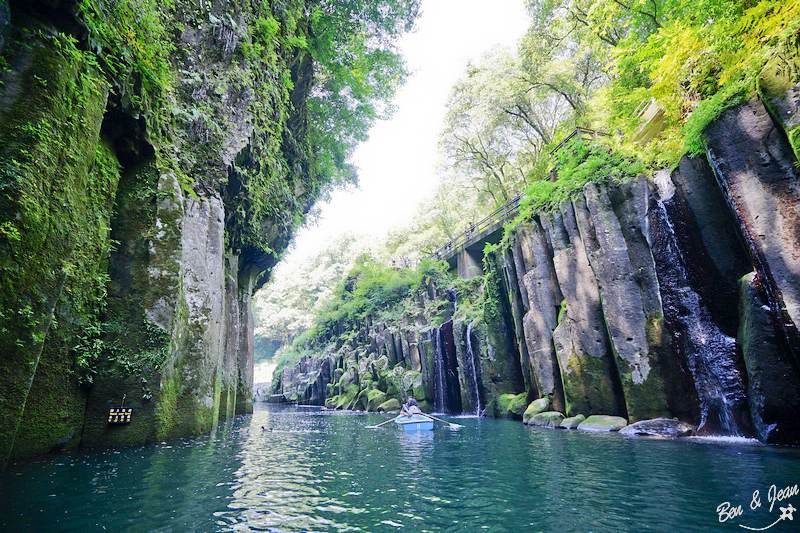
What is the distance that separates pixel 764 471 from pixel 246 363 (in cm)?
1999

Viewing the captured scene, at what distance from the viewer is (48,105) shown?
5.93 meters

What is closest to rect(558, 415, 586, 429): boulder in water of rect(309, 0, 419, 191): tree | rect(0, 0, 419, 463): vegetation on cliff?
rect(0, 0, 419, 463): vegetation on cliff

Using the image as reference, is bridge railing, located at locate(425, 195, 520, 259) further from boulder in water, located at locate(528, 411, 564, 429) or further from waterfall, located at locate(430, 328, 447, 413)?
boulder in water, located at locate(528, 411, 564, 429)

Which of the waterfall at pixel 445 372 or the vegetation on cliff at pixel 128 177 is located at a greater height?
the vegetation on cliff at pixel 128 177

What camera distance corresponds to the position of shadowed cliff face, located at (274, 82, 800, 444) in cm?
773

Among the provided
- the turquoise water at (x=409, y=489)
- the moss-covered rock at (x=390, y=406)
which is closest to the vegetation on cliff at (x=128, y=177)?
the turquoise water at (x=409, y=489)

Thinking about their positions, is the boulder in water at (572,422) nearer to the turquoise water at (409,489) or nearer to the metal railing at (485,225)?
the turquoise water at (409,489)

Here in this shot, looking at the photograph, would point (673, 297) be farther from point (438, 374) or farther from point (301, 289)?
point (301, 289)

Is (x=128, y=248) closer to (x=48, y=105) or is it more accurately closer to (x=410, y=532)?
(x=48, y=105)

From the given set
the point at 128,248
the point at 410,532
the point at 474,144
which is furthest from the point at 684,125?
the point at 474,144

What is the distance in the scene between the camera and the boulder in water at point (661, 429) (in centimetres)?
951

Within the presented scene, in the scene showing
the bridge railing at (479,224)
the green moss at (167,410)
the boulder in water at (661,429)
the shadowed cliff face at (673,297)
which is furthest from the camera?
the bridge railing at (479,224)

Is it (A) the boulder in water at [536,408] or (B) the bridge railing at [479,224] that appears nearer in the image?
(A) the boulder in water at [536,408]

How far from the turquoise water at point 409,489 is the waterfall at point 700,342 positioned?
0.94 m
